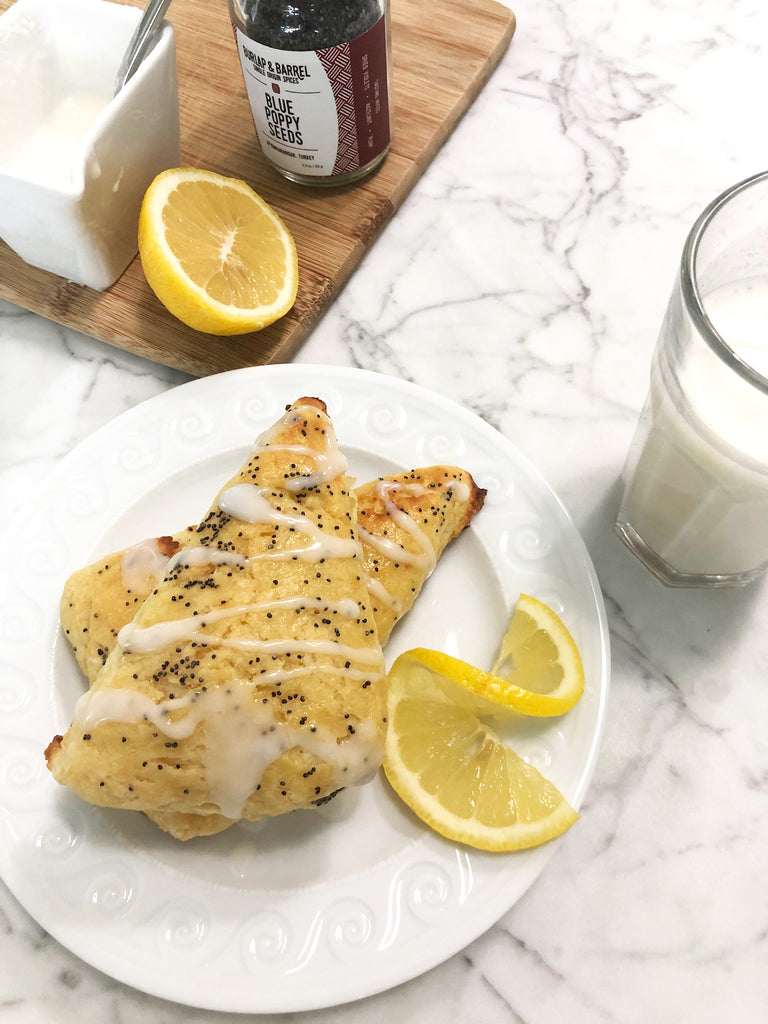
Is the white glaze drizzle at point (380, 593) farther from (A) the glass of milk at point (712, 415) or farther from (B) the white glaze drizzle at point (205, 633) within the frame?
(A) the glass of milk at point (712, 415)

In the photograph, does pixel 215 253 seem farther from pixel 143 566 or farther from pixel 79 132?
pixel 143 566

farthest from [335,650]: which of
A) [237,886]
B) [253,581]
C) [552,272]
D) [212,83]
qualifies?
[212,83]

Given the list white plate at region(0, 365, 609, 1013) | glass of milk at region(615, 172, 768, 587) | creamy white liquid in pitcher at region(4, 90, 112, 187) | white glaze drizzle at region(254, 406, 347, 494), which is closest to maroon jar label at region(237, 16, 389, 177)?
creamy white liquid in pitcher at region(4, 90, 112, 187)

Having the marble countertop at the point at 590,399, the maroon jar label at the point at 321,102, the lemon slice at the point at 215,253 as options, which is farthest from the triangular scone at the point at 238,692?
the maroon jar label at the point at 321,102

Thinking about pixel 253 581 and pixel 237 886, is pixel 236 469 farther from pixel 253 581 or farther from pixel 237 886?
pixel 237 886

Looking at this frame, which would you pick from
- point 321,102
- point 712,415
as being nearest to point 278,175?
point 321,102

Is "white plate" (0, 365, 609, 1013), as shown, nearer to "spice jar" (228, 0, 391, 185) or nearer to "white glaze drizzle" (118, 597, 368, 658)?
"white glaze drizzle" (118, 597, 368, 658)
